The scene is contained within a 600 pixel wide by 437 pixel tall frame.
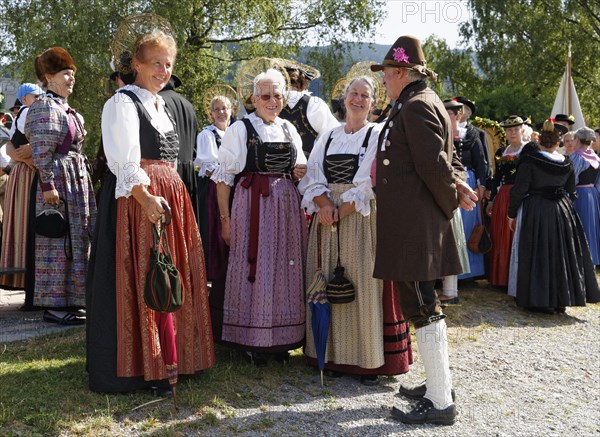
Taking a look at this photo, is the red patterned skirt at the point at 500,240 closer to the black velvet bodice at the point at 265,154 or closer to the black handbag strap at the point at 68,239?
the black velvet bodice at the point at 265,154

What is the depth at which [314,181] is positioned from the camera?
421 cm

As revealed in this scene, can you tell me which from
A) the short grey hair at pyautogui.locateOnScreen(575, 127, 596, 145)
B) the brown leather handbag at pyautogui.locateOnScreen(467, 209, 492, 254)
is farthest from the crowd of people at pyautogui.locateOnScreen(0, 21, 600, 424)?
the short grey hair at pyautogui.locateOnScreen(575, 127, 596, 145)

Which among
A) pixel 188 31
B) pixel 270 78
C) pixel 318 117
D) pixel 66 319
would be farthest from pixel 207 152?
pixel 188 31

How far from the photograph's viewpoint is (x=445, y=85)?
30688 millimetres

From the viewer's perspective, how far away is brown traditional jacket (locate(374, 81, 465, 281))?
11.0 ft

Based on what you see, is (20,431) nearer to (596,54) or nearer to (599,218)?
(599,218)

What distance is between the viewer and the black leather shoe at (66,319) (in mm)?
5148

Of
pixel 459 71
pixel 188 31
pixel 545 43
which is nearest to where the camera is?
pixel 188 31

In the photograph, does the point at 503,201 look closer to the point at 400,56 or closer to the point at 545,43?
the point at 400,56

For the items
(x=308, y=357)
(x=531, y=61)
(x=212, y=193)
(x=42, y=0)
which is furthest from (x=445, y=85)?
(x=308, y=357)

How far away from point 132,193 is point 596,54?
21596 millimetres

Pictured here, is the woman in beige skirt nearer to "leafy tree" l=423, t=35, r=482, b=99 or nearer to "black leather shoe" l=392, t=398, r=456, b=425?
"black leather shoe" l=392, t=398, r=456, b=425

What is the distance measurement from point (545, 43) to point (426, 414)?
2101 cm

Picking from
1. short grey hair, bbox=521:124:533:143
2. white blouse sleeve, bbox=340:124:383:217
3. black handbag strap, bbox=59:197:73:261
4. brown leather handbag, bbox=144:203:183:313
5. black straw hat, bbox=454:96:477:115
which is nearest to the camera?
brown leather handbag, bbox=144:203:183:313
